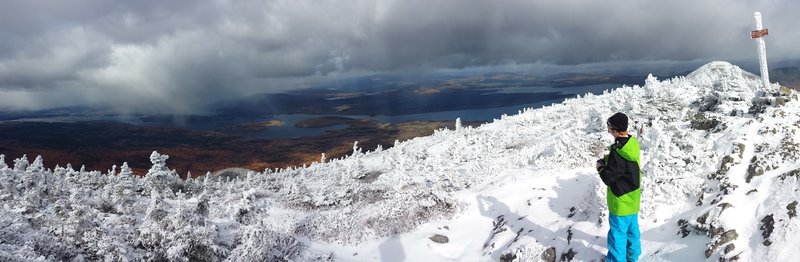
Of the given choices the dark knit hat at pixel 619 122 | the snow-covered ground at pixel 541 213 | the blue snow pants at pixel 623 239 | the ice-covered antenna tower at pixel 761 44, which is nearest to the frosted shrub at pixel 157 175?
the snow-covered ground at pixel 541 213

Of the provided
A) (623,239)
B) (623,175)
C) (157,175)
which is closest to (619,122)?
(623,175)

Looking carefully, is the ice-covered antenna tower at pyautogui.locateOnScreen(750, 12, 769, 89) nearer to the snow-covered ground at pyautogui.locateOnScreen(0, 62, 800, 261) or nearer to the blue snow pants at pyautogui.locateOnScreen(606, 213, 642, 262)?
the snow-covered ground at pyautogui.locateOnScreen(0, 62, 800, 261)

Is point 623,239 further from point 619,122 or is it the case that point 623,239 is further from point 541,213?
point 541,213

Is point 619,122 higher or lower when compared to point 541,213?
higher

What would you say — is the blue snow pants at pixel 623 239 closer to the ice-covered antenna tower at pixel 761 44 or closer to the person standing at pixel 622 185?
the person standing at pixel 622 185

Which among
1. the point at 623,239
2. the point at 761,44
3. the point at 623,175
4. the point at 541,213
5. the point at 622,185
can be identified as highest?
the point at 761,44

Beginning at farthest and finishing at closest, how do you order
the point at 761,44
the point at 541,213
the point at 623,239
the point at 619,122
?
the point at 761,44 < the point at 541,213 < the point at 623,239 < the point at 619,122

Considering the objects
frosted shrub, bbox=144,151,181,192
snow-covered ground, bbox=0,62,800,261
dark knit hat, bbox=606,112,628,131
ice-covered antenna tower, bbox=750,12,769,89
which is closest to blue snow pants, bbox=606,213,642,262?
snow-covered ground, bbox=0,62,800,261
